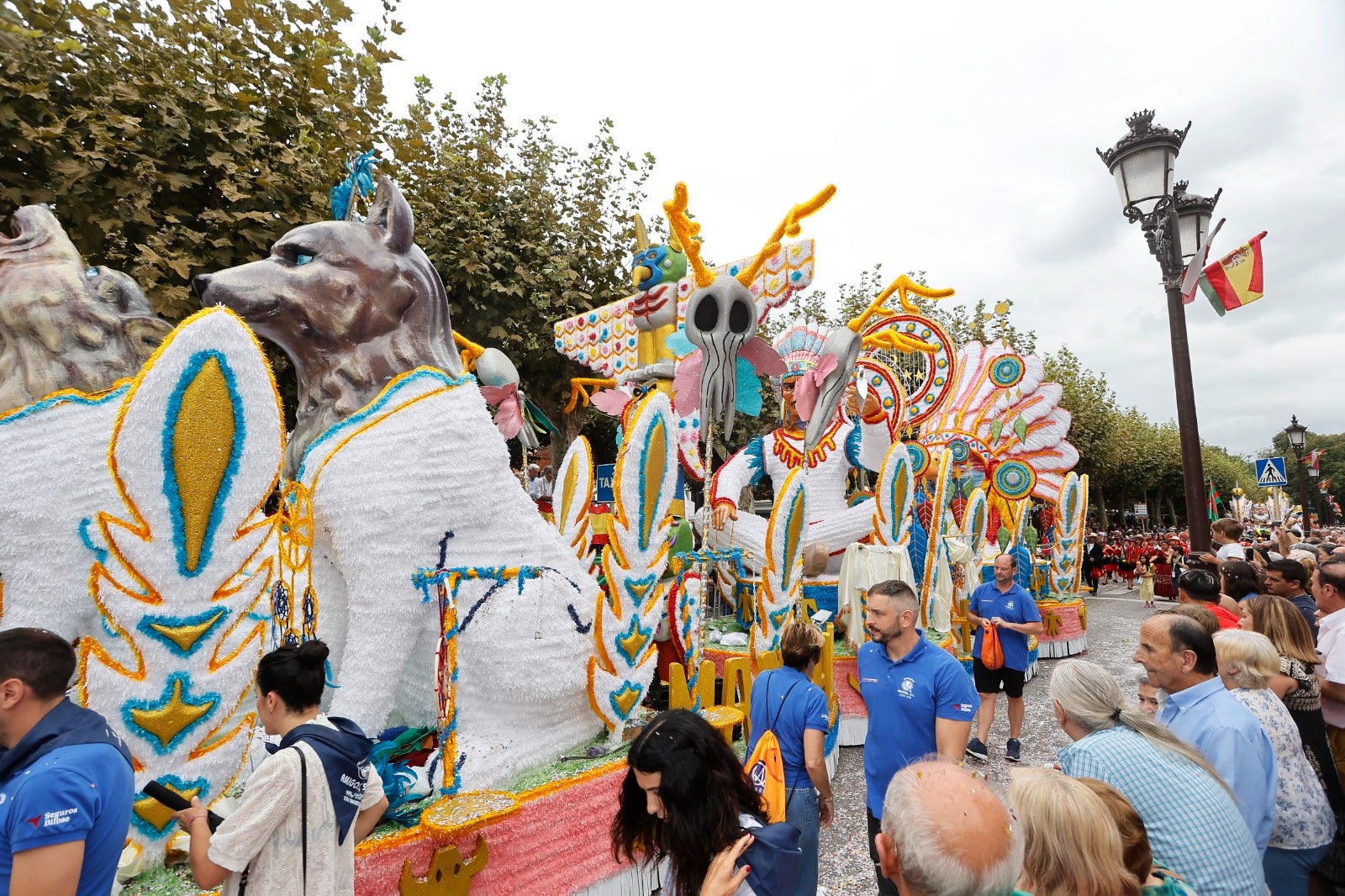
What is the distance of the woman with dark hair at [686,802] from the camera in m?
1.41

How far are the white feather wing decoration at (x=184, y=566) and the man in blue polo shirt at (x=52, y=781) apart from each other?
0.77 metres

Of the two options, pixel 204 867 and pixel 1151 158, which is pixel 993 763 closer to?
pixel 1151 158

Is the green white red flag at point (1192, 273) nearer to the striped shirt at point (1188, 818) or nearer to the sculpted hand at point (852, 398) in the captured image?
the sculpted hand at point (852, 398)

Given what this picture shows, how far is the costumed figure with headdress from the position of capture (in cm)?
593

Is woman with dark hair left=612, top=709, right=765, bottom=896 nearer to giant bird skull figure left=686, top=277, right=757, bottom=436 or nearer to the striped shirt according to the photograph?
the striped shirt

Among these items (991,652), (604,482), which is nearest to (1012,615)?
(991,652)

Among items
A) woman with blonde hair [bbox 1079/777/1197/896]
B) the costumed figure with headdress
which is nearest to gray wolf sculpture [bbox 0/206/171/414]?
woman with blonde hair [bbox 1079/777/1197/896]

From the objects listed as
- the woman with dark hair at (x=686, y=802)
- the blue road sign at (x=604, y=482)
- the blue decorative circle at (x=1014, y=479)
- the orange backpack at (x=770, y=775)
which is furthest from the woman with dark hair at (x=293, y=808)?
the blue decorative circle at (x=1014, y=479)

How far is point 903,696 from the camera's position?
259 centimetres

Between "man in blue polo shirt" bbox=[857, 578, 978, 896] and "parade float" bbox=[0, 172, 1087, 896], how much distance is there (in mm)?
867

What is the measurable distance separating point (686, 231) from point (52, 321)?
276cm

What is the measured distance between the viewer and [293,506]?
282cm

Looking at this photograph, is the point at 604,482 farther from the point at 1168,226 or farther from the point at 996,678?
the point at 1168,226

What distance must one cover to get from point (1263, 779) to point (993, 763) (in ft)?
10.4
